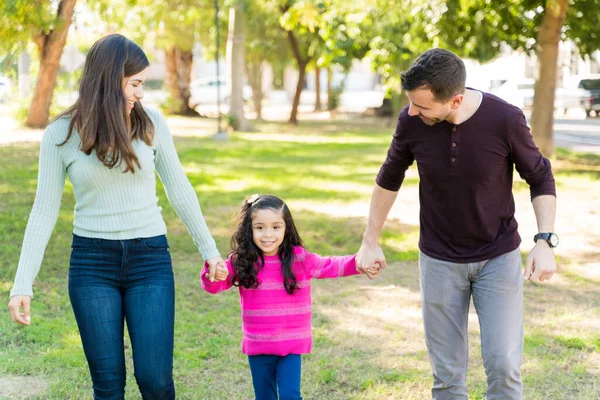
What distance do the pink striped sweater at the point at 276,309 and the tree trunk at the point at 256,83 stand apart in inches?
1257

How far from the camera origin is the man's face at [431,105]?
351 centimetres

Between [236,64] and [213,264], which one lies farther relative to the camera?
[236,64]

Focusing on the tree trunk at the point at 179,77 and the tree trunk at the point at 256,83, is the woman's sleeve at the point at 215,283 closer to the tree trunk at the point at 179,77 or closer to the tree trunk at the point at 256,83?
the tree trunk at the point at 256,83

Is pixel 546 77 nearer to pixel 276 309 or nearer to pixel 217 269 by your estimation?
pixel 276 309

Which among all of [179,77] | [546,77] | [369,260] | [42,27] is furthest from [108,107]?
[179,77]

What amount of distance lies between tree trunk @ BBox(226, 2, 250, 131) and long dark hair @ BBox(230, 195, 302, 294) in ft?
75.9

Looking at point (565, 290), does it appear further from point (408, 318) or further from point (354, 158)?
point (354, 158)

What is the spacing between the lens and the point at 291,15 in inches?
536

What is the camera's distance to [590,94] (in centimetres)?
3784

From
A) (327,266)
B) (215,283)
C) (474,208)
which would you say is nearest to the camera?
(474,208)

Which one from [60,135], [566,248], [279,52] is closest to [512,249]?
[60,135]

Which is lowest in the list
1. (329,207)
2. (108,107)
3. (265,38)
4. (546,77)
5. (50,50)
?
(329,207)

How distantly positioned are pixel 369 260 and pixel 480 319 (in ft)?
1.97

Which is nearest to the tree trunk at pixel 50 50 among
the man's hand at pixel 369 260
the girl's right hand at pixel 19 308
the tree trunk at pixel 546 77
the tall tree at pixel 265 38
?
the tree trunk at pixel 546 77
